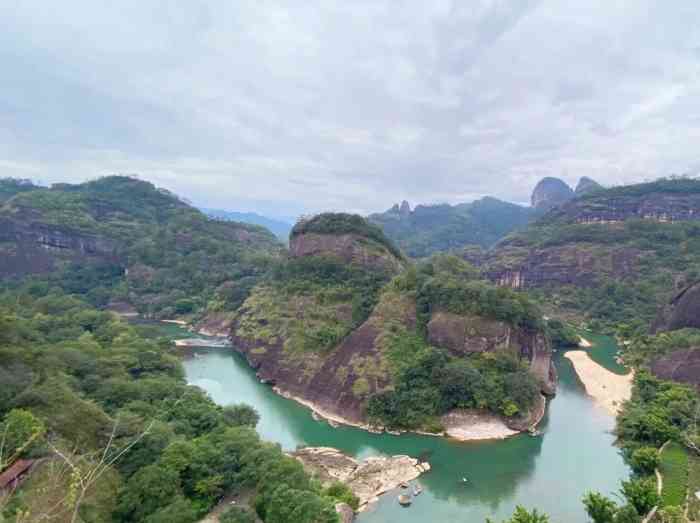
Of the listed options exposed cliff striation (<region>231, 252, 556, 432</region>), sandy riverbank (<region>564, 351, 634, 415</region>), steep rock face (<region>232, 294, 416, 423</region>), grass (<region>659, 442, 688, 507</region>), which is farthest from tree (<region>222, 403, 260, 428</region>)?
sandy riverbank (<region>564, 351, 634, 415</region>)

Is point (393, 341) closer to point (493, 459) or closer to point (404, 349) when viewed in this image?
point (404, 349)

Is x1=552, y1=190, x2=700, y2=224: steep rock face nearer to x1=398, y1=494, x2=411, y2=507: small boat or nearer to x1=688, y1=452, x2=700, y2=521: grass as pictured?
x1=688, y1=452, x2=700, y2=521: grass

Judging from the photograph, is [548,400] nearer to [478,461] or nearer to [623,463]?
[623,463]

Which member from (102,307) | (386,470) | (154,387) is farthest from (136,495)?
(102,307)

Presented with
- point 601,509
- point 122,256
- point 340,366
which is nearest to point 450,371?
point 340,366

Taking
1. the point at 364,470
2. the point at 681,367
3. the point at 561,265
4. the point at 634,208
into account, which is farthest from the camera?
the point at 634,208

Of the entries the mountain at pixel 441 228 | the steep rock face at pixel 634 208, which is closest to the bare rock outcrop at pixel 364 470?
the steep rock face at pixel 634 208
